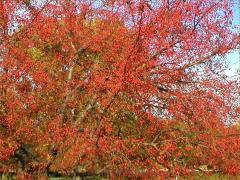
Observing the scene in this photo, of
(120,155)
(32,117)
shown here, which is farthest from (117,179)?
(32,117)

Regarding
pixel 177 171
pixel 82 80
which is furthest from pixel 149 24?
pixel 177 171

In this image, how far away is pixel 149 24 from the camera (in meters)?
18.8

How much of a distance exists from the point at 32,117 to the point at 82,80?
127 inches

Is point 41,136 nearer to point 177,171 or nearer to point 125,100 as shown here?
point 125,100

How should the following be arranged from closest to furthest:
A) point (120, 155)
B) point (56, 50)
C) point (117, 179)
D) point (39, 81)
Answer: point (120, 155) < point (117, 179) < point (39, 81) < point (56, 50)

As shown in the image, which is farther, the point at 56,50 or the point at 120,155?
the point at 56,50

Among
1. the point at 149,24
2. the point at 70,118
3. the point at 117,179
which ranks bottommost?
the point at 117,179

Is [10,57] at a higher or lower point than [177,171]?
higher

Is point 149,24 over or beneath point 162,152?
over

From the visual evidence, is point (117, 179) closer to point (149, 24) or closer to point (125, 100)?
point (125, 100)

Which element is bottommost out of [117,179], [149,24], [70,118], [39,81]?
[117,179]

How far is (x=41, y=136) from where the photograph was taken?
19.8 m

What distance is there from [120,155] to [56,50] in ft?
30.4

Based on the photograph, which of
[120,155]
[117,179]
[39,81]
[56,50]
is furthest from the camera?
[56,50]
